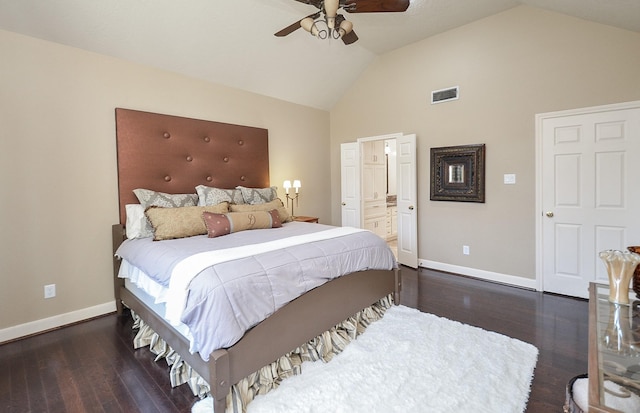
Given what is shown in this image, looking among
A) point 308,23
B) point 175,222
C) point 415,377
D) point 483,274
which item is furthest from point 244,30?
point 483,274

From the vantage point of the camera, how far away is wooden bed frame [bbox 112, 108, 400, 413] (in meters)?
1.81

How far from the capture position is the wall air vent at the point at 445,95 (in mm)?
4125

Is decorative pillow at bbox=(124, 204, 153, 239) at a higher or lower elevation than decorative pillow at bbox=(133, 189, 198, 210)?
lower

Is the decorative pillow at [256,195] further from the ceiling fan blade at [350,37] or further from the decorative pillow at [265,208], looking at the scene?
the ceiling fan blade at [350,37]

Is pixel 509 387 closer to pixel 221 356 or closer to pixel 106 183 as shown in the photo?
pixel 221 356

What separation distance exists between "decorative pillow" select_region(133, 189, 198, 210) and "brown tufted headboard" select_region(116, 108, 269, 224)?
180 mm

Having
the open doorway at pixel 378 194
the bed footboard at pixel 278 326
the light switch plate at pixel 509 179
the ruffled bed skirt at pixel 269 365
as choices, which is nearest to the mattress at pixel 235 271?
the bed footboard at pixel 278 326

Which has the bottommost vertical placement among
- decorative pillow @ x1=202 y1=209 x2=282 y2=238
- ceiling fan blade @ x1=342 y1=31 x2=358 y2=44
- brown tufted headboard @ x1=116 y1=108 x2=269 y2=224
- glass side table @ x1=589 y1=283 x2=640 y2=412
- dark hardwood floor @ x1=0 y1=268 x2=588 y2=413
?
dark hardwood floor @ x1=0 y1=268 x2=588 y2=413

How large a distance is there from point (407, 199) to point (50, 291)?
4265 millimetres

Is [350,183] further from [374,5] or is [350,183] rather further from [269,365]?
[269,365]

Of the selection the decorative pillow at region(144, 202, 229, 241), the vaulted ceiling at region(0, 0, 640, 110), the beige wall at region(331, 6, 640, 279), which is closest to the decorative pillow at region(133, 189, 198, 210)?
the decorative pillow at region(144, 202, 229, 241)

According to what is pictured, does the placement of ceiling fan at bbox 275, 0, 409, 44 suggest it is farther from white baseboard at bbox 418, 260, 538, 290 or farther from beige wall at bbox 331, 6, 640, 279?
white baseboard at bbox 418, 260, 538, 290

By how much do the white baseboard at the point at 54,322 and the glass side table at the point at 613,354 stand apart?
149 inches

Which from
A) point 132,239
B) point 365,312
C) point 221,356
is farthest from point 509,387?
point 132,239
